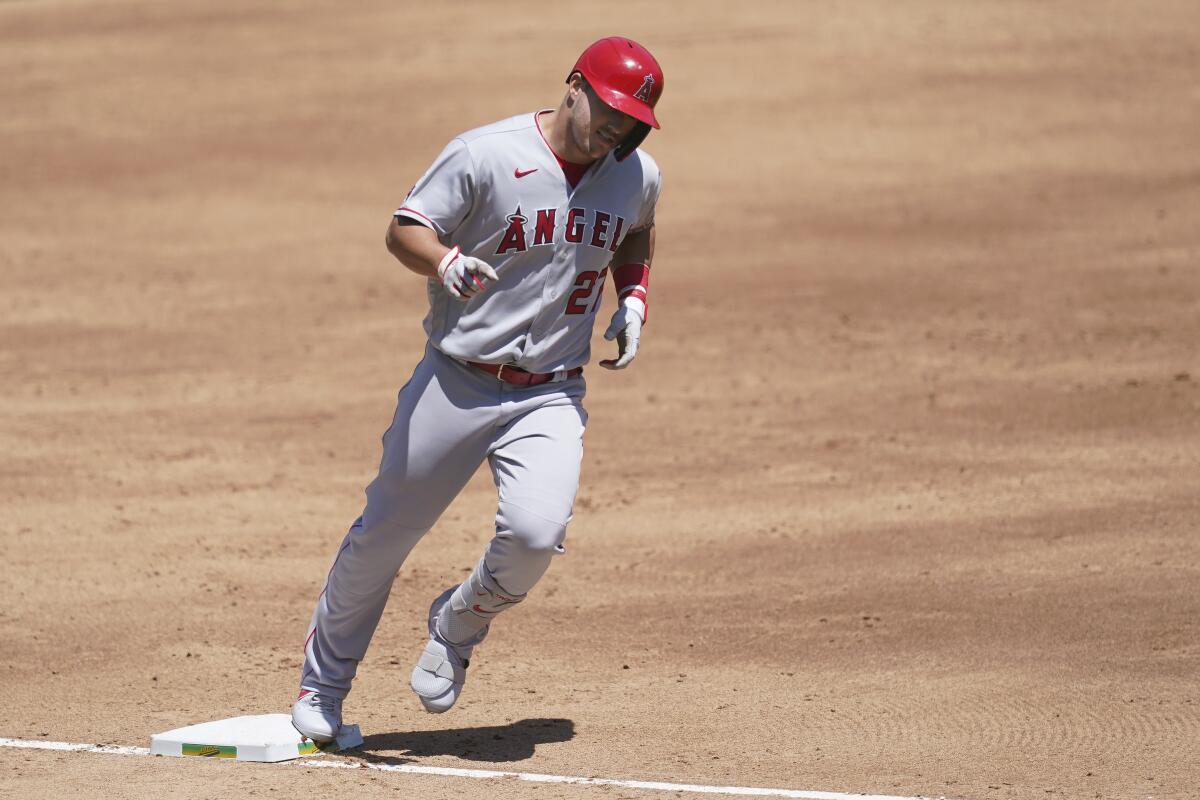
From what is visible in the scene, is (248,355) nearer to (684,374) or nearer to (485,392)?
(684,374)

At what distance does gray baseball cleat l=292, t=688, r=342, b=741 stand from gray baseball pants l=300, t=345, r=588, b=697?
1.40ft

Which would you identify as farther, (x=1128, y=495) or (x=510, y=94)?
(x=510, y=94)

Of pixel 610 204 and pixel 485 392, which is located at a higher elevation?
pixel 610 204

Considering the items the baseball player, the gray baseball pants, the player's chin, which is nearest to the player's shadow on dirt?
the baseball player

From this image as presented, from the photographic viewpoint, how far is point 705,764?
5551mm

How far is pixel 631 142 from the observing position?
17.6 feet

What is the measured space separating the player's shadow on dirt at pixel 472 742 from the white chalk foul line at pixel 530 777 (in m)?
0.13

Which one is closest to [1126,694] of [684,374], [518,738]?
[518,738]

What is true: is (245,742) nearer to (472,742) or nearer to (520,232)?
(472,742)

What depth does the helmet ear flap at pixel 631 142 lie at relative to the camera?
530 cm

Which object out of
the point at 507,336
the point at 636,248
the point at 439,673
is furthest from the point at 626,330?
the point at 439,673

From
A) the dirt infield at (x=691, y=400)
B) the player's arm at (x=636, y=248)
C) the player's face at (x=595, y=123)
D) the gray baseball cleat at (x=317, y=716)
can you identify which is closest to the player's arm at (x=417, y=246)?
the player's face at (x=595, y=123)

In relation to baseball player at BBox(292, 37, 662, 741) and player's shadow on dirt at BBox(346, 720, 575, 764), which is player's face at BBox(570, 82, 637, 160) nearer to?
baseball player at BBox(292, 37, 662, 741)

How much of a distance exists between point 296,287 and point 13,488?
5665 mm
